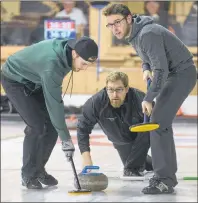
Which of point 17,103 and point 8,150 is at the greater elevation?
point 17,103

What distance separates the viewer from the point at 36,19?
27.5 ft

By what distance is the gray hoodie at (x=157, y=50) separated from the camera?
2.51m

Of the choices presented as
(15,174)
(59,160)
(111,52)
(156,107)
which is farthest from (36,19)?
(156,107)

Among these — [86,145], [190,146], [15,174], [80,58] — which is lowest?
[190,146]

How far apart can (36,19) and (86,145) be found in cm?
565

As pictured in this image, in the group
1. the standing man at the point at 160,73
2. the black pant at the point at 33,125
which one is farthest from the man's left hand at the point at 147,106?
the black pant at the point at 33,125

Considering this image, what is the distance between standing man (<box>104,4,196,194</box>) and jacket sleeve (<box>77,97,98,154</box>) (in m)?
0.31

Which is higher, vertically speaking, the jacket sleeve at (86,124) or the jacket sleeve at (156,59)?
the jacket sleeve at (156,59)

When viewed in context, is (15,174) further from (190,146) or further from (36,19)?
(36,19)

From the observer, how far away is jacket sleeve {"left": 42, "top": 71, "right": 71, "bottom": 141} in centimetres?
244

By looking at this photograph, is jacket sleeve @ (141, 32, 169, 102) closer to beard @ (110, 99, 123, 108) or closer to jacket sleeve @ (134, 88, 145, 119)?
beard @ (110, 99, 123, 108)

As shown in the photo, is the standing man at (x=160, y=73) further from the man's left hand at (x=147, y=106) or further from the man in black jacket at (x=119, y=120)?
the man in black jacket at (x=119, y=120)

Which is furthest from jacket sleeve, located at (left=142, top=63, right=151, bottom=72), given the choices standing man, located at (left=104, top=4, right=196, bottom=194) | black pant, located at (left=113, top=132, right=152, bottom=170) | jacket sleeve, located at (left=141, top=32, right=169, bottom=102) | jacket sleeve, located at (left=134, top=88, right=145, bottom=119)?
black pant, located at (left=113, top=132, right=152, bottom=170)

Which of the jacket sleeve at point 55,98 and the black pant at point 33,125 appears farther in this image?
the black pant at point 33,125
